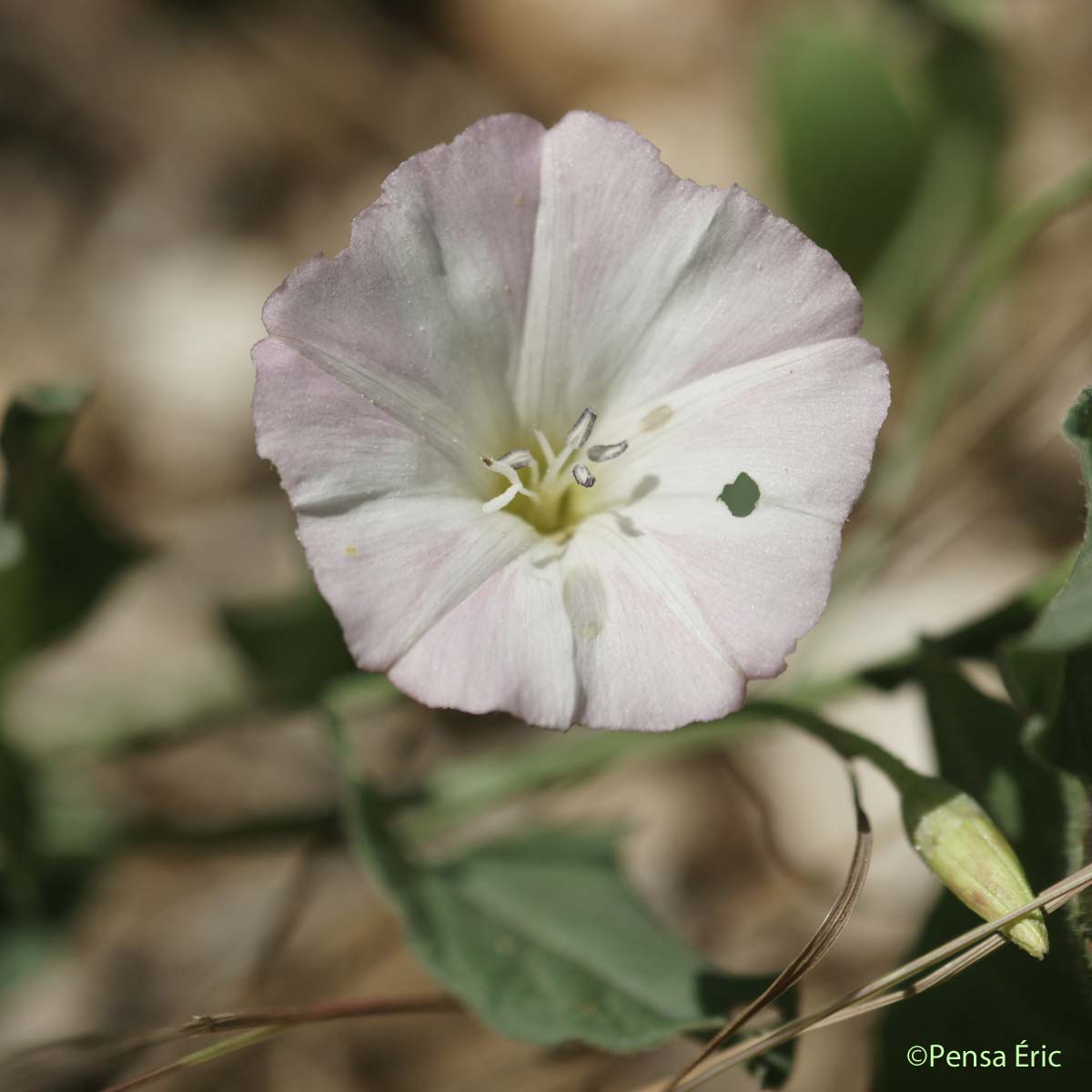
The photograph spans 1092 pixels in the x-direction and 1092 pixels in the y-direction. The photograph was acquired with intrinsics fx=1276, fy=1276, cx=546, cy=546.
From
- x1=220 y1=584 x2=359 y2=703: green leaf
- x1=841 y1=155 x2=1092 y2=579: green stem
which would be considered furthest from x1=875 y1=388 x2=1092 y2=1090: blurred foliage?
x1=220 y1=584 x2=359 y2=703: green leaf

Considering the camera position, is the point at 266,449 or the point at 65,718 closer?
the point at 266,449

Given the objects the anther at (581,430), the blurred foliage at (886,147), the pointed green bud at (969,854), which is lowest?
the pointed green bud at (969,854)

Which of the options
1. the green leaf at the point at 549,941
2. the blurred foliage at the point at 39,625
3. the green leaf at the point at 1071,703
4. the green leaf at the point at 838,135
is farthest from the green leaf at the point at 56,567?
the green leaf at the point at 838,135

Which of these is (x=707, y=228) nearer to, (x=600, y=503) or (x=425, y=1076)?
(x=600, y=503)

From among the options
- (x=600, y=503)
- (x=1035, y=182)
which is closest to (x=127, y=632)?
(x=600, y=503)

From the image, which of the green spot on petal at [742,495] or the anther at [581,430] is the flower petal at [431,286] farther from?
the green spot on petal at [742,495]

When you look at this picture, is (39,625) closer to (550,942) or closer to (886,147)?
(550,942)
